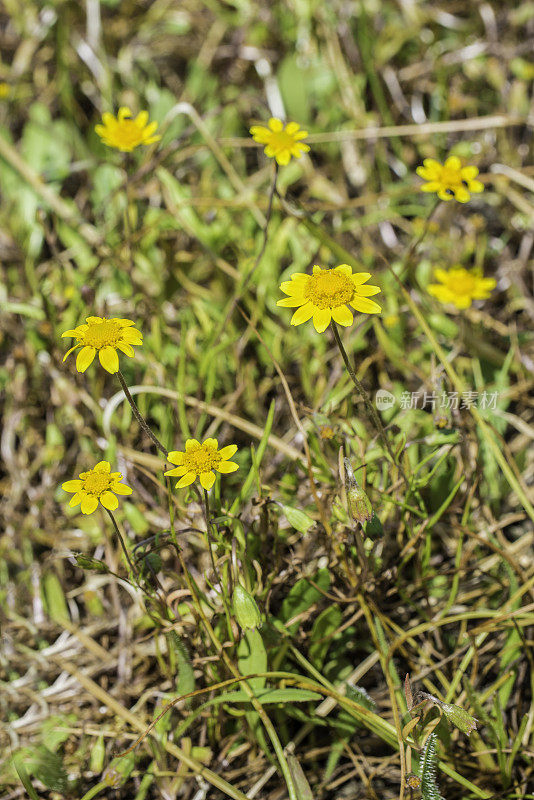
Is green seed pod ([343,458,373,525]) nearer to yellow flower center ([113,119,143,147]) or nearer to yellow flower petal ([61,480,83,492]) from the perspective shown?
yellow flower petal ([61,480,83,492])

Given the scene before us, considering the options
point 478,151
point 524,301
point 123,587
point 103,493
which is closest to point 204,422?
point 123,587

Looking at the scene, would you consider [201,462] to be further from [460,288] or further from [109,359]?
[460,288]

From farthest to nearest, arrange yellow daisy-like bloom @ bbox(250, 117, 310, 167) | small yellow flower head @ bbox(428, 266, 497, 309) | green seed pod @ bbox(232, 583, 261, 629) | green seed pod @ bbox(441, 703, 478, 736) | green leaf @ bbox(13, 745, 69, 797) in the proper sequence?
small yellow flower head @ bbox(428, 266, 497, 309)
yellow daisy-like bloom @ bbox(250, 117, 310, 167)
green leaf @ bbox(13, 745, 69, 797)
green seed pod @ bbox(232, 583, 261, 629)
green seed pod @ bbox(441, 703, 478, 736)

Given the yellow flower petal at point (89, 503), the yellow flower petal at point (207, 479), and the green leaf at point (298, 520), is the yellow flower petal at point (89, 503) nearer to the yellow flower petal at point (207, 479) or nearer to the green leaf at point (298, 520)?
the yellow flower petal at point (207, 479)

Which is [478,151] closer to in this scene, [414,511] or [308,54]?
[308,54]

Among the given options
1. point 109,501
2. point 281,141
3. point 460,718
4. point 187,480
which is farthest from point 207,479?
point 281,141

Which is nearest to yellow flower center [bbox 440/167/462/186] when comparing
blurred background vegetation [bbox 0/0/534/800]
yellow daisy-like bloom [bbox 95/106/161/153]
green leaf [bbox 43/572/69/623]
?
blurred background vegetation [bbox 0/0/534/800]
